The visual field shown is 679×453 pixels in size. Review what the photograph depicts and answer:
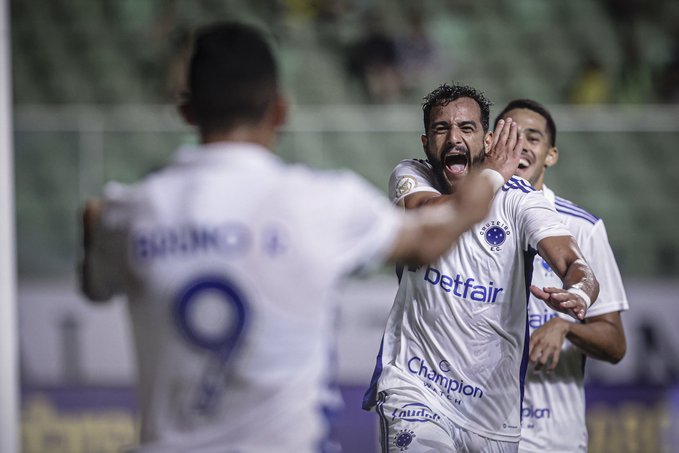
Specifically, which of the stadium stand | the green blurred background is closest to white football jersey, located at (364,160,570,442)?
the green blurred background

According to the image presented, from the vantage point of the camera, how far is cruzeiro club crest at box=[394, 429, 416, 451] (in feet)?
13.2

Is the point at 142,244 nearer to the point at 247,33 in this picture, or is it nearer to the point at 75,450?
the point at 247,33

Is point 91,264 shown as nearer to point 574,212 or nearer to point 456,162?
point 456,162

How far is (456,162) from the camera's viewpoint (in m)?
4.07

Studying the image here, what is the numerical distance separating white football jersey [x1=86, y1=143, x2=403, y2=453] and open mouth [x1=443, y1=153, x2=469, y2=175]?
1449mm

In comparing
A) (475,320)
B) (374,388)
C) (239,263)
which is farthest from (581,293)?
(239,263)

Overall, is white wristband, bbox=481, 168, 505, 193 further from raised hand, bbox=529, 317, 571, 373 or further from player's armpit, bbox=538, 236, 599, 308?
raised hand, bbox=529, 317, 571, 373

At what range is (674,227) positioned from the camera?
8938 mm

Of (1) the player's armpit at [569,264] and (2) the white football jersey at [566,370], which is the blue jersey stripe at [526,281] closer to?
(1) the player's armpit at [569,264]

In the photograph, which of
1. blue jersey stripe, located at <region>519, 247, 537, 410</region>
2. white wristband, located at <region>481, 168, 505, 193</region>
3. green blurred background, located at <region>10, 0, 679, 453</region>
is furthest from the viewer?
green blurred background, located at <region>10, 0, 679, 453</region>

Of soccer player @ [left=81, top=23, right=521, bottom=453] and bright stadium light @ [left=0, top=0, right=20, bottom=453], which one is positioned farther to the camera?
bright stadium light @ [left=0, top=0, right=20, bottom=453]

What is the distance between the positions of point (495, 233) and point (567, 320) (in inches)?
29.9

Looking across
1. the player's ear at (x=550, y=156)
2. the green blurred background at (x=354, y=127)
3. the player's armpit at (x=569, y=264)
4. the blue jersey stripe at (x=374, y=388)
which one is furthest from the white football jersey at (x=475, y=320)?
the green blurred background at (x=354, y=127)

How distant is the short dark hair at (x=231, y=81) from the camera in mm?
2646
